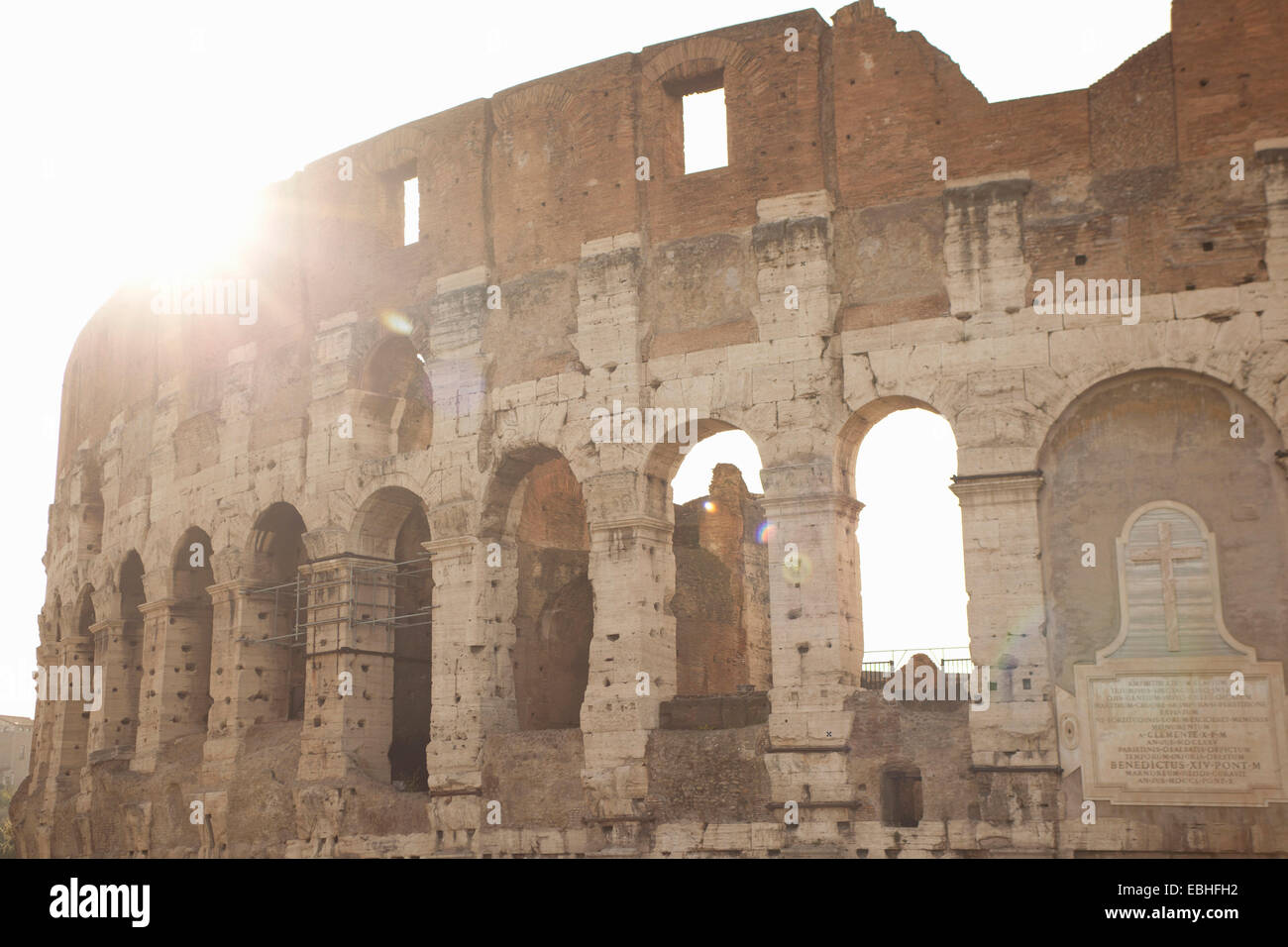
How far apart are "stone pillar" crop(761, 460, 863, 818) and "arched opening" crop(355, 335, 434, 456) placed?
5401mm

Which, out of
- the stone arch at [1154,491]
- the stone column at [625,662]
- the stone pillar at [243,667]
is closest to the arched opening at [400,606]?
the stone pillar at [243,667]

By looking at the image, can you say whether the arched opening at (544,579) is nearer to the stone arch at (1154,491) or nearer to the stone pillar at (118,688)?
the stone arch at (1154,491)

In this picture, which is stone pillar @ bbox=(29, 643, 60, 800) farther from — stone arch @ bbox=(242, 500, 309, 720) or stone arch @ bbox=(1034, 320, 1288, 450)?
stone arch @ bbox=(1034, 320, 1288, 450)

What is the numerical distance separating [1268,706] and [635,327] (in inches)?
268

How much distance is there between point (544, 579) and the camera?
16.0 metres

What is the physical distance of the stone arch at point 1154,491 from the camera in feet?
37.8

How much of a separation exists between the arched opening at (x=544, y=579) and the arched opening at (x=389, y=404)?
1.73m

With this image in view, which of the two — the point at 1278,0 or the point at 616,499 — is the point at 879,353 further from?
the point at 1278,0

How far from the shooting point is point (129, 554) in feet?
70.2

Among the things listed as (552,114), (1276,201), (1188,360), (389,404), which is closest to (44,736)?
(389,404)

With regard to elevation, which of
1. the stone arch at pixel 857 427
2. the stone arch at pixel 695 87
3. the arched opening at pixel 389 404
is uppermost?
the stone arch at pixel 695 87

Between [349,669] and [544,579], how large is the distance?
2470 mm

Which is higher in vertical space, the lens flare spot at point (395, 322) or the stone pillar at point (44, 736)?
the lens flare spot at point (395, 322)

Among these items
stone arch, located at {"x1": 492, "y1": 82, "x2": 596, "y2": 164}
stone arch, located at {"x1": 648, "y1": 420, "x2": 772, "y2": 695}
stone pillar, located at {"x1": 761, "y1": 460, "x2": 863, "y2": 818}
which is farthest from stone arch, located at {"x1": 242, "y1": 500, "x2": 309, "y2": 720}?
stone pillar, located at {"x1": 761, "y1": 460, "x2": 863, "y2": 818}
